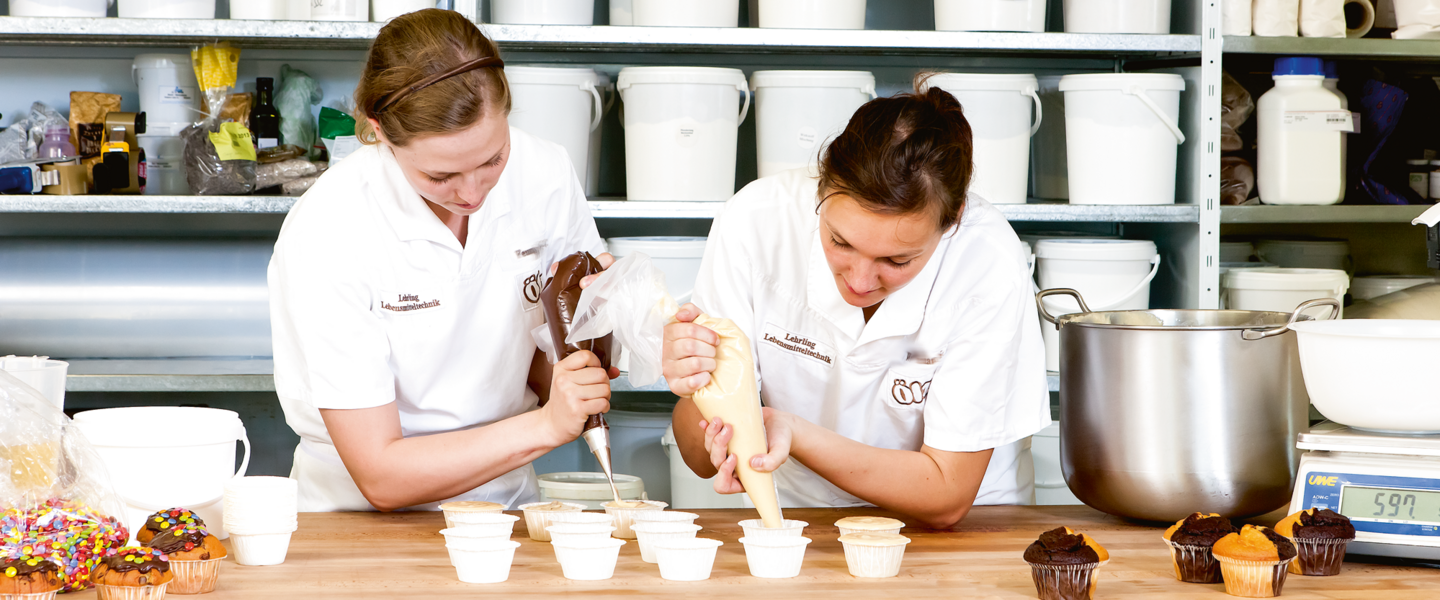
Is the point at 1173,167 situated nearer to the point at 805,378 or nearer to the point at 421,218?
the point at 805,378

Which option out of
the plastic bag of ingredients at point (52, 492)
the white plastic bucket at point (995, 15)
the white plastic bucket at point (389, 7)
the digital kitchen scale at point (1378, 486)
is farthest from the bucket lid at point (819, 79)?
the plastic bag of ingredients at point (52, 492)

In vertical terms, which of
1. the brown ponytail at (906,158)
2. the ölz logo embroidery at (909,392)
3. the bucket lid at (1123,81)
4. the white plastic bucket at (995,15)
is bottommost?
the ölz logo embroidery at (909,392)

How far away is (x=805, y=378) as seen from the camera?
1636 millimetres

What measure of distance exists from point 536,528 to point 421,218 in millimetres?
457

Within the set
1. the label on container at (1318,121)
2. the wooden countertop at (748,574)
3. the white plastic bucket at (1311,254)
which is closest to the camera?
the wooden countertop at (748,574)

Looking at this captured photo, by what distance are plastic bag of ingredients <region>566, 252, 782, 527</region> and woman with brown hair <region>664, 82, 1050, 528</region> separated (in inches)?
0.6

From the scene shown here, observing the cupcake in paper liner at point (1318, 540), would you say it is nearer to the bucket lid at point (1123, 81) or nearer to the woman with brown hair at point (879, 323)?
the woman with brown hair at point (879, 323)

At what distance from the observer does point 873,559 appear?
1226 mm

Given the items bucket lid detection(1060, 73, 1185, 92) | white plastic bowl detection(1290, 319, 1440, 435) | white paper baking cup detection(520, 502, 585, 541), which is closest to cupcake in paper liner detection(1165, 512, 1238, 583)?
white plastic bowl detection(1290, 319, 1440, 435)

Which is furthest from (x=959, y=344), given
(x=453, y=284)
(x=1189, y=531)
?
(x=453, y=284)

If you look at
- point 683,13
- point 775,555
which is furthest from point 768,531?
point 683,13

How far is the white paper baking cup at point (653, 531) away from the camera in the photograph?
1.25 metres

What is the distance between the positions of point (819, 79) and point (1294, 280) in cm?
113

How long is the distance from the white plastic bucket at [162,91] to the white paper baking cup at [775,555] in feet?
6.33
